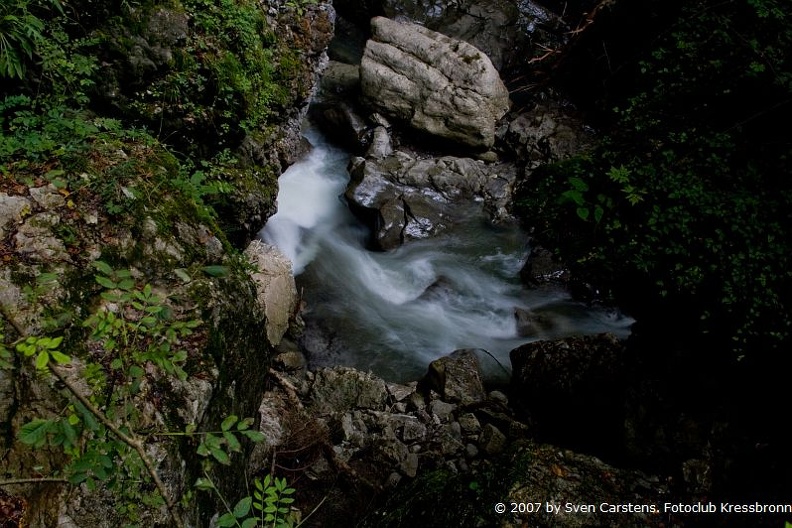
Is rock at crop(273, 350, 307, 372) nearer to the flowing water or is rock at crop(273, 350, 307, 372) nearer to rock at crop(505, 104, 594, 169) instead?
the flowing water

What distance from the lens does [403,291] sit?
313 inches

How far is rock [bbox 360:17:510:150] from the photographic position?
377 inches

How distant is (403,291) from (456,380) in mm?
2500

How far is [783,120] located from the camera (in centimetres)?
329

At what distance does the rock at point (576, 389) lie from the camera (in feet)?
16.1

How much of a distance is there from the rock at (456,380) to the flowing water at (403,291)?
67cm

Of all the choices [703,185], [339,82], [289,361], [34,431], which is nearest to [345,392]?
[289,361]

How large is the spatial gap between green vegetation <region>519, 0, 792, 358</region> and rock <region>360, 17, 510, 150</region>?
602 centimetres

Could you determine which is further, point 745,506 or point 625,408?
point 625,408

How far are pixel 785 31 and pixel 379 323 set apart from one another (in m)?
5.55

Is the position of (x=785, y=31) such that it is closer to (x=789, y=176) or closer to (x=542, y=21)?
(x=789, y=176)

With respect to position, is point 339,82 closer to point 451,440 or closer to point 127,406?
point 451,440

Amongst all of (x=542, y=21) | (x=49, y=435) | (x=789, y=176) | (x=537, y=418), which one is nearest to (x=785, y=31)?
(x=789, y=176)

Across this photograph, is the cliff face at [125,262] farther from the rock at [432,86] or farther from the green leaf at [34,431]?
the rock at [432,86]
